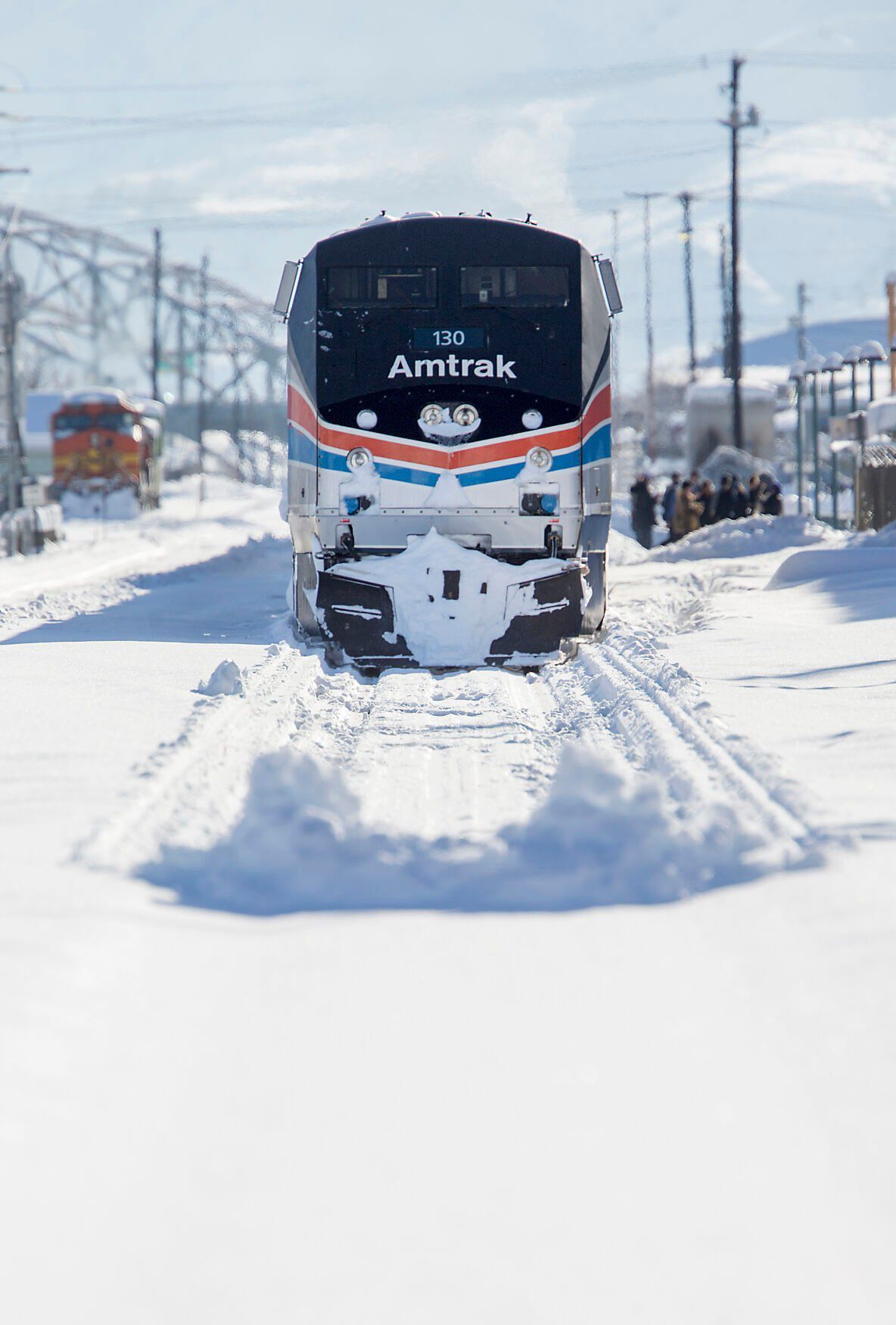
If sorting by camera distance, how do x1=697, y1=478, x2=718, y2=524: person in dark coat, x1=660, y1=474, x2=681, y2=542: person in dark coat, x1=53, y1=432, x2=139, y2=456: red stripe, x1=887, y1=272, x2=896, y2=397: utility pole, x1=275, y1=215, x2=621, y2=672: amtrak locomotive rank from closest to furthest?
x1=275, y1=215, x2=621, y2=672: amtrak locomotive < x1=660, y1=474, x2=681, y2=542: person in dark coat < x1=697, y1=478, x2=718, y2=524: person in dark coat < x1=887, y1=272, x2=896, y2=397: utility pole < x1=53, y1=432, x2=139, y2=456: red stripe

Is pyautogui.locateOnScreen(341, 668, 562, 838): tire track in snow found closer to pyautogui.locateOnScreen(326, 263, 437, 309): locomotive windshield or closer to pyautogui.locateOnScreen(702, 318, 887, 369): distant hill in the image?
pyautogui.locateOnScreen(326, 263, 437, 309): locomotive windshield

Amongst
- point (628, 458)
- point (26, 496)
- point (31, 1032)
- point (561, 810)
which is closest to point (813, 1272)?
point (31, 1032)

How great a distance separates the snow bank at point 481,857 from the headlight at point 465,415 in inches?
235

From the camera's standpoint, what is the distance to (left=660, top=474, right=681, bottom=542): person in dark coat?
1034 inches

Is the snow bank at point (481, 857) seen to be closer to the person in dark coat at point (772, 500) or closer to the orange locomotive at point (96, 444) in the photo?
the person in dark coat at point (772, 500)

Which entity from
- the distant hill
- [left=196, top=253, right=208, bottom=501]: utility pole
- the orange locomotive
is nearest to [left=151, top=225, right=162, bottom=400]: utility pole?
[left=196, top=253, right=208, bottom=501]: utility pole

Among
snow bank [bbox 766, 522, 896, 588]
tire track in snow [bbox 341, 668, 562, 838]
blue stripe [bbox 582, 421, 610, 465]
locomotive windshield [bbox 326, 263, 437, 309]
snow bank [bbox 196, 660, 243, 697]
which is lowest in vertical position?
tire track in snow [bbox 341, 668, 562, 838]

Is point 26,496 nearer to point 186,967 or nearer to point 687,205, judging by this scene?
point 186,967

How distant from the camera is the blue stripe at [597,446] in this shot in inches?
436

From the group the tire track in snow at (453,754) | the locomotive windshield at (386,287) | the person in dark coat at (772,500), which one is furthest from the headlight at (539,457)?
the person in dark coat at (772,500)

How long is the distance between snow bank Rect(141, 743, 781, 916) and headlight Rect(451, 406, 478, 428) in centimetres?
596

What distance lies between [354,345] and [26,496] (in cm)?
1828

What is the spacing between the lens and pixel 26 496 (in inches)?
1095

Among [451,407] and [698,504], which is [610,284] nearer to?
[451,407]
